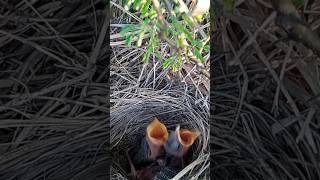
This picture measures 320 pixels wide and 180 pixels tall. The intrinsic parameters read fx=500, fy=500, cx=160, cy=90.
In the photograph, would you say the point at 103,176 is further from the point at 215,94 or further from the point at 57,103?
the point at 215,94

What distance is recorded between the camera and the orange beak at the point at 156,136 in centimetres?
120

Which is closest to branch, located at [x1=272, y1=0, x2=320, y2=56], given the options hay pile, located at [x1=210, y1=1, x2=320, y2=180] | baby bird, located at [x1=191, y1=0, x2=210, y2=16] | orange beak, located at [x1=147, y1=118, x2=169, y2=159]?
hay pile, located at [x1=210, y1=1, x2=320, y2=180]

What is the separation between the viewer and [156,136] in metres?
1.21

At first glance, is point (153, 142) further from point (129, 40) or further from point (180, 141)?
point (129, 40)

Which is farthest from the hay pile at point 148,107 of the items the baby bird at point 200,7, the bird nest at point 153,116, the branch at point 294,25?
the branch at point 294,25

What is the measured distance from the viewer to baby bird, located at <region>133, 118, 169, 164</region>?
3.95 feet

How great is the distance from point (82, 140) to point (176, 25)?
0.33 meters

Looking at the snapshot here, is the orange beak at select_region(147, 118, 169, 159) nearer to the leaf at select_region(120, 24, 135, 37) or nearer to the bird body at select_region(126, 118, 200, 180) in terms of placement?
the bird body at select_region(126, 118, 200, 180)

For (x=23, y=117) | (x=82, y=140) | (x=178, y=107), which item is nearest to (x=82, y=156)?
(x=82, y=140)

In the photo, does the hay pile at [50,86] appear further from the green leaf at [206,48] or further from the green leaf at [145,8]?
the green leaf at [206,48]

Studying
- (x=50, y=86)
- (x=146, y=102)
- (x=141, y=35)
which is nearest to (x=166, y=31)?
(x=141, y=35)

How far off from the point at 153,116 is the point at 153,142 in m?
0.06

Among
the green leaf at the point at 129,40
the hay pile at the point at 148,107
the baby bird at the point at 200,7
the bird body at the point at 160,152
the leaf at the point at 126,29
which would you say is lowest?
the bird body at the point at 160,152

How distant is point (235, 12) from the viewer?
104 cm
